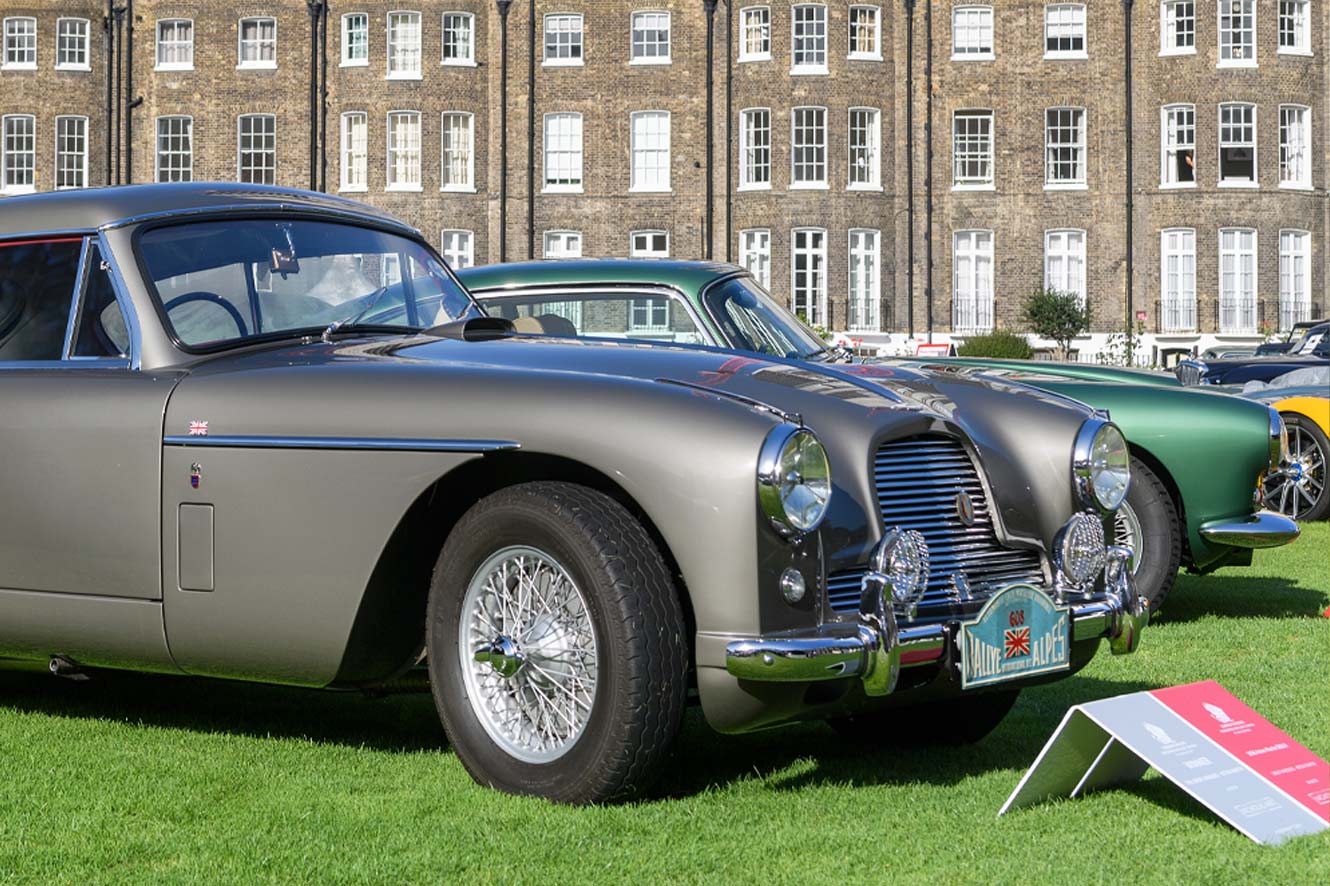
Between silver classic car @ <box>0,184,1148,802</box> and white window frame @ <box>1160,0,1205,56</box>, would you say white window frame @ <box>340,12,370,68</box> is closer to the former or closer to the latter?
white window frame @ <box>1160,0,1205,56</box>

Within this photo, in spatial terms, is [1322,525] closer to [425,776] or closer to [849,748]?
[849,748]

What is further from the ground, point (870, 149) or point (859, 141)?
point (859, 141)

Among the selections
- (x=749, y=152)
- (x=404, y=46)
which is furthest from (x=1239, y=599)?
(x=404, y=46)

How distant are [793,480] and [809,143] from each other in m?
40.7

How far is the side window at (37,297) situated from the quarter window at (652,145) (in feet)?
131

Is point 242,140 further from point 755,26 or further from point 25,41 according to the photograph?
point 755,26

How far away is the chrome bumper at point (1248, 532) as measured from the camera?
311 inches

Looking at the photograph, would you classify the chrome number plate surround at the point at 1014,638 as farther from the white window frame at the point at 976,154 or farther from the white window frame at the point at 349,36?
the white window frame at the point at 349,36

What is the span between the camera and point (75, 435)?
5008mm

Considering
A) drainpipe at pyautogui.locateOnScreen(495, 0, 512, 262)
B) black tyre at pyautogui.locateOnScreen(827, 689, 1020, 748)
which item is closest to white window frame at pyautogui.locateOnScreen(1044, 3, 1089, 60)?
drainpipe at pyautogui.locateOnScreen(495, 0, 512, 262)

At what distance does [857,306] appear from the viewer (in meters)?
44.1

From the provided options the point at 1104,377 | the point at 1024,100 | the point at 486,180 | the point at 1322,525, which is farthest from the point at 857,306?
the point at 1104,377

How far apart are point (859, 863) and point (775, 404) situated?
1.15m

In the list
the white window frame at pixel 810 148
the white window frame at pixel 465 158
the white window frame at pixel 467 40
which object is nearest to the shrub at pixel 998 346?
the white window frame at pixel 810 148
